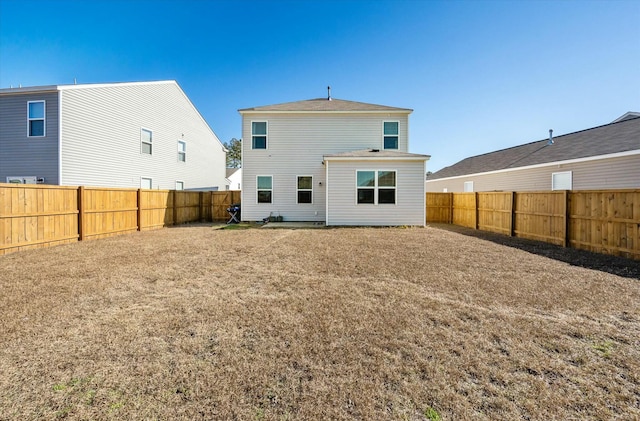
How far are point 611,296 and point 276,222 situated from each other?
11.6m

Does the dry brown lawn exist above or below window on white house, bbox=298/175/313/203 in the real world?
below

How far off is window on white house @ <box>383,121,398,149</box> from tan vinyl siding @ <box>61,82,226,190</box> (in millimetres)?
12981

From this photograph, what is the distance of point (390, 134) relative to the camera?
14.1 m

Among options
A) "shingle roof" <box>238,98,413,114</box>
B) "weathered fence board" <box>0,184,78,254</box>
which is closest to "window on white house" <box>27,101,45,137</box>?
"weathered fence board" <box>0,184,78,254</box>

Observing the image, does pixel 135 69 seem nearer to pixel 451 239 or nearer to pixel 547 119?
pixel 451 239

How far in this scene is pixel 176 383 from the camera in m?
2.13

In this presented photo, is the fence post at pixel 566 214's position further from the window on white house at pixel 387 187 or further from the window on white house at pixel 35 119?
the window on white house at pixel 35 119

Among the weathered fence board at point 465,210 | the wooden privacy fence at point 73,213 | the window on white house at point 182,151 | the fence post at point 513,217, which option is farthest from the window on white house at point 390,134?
the window on white house at point 182,151

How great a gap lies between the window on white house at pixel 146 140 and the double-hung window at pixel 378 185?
1189 centimetres

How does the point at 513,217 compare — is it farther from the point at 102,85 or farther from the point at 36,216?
the point at 102,85

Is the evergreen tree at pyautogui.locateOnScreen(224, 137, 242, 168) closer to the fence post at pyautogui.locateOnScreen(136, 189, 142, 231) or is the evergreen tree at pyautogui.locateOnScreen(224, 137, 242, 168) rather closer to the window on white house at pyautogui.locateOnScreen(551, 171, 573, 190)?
the fence post at pyautogui.locateOnScreen(136, 189, 142, 231)

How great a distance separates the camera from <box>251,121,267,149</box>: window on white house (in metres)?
13.9

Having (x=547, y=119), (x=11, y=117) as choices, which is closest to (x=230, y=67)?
(x=11, y=117)

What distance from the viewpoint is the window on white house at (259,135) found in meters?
13.9
